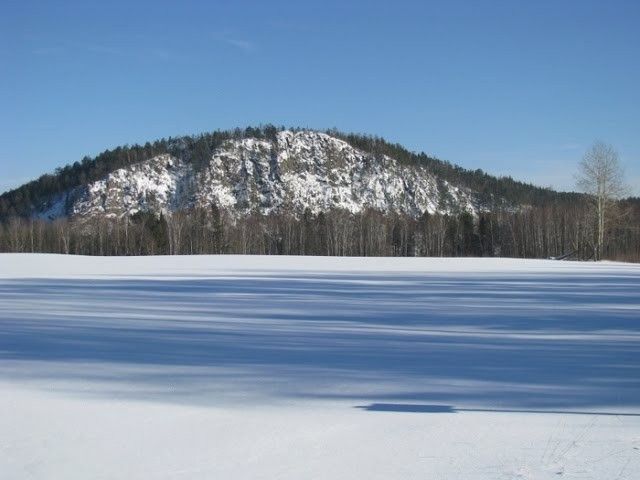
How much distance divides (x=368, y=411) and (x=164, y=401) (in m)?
1.92

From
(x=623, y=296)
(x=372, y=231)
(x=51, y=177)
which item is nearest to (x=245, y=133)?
(x=51, y=177)

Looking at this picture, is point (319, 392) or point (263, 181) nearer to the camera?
point (319, 392)

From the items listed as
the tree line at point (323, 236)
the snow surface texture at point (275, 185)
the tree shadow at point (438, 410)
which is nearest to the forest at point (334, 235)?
the tree line at point (323, 236)

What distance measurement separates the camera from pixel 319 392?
5578mm

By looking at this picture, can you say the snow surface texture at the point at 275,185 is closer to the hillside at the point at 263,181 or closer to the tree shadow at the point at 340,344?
the hillside at the point at 263,181

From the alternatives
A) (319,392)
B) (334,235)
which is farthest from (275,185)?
(319,392)

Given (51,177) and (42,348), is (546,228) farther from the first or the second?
(51,177)

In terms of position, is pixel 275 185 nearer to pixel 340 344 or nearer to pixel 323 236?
pixel 323 236

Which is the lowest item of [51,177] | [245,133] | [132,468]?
[132,468]

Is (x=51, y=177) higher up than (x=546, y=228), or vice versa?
(x=51, y=177)

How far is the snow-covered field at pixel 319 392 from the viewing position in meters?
3.91

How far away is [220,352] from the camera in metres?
7.32

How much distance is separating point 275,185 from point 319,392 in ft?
486

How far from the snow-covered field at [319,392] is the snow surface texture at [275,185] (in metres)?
132
